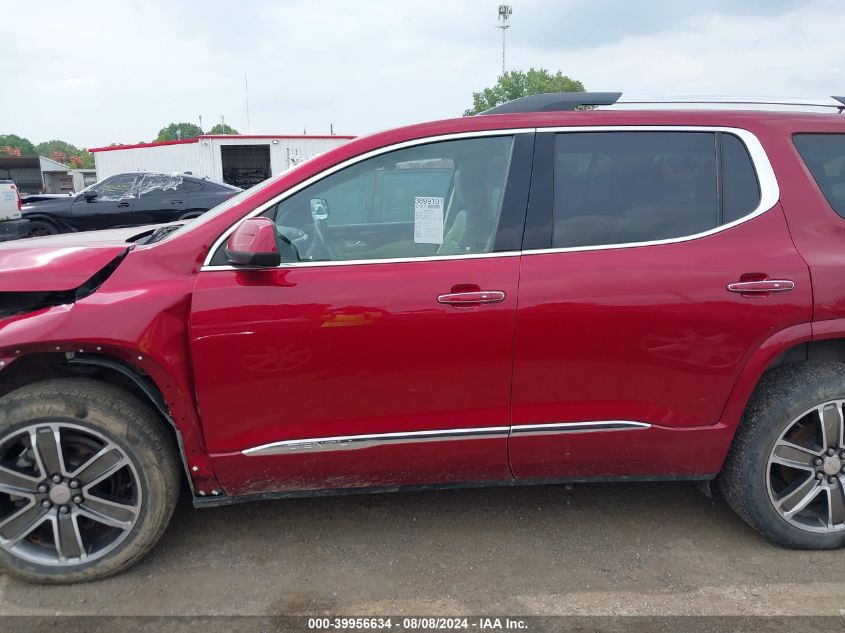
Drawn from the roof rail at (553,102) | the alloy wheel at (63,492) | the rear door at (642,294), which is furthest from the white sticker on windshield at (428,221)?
the alloy wheel at (63,492)

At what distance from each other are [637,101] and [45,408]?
9.23 feet

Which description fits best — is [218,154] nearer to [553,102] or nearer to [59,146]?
[553,102]

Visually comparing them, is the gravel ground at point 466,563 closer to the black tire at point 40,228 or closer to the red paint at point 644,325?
the red paint at point 644,325

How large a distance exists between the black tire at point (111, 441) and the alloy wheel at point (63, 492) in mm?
16

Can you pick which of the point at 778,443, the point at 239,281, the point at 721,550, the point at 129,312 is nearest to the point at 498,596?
the point at 721,550

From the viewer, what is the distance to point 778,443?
271 centimetres

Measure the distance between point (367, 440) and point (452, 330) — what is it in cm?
58

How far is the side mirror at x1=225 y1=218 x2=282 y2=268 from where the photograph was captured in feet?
7.72

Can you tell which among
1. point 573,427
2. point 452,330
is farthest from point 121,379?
point 573,427

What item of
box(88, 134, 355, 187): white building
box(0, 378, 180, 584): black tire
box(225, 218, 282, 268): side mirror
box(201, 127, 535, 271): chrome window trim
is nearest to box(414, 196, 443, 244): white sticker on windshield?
box(201, 127, 535, 271): chrome window trim

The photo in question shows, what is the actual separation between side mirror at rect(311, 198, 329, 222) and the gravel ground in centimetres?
148

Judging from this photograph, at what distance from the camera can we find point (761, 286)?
2.52m

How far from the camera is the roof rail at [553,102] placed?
8.97 ft

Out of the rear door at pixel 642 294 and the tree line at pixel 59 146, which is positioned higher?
the tree line at pixel 59 146
